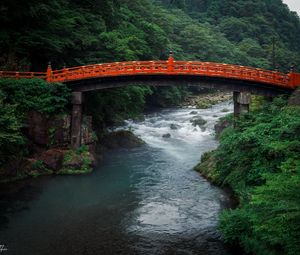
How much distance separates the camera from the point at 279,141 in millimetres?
18469

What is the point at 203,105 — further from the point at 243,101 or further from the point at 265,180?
the point at 265,180

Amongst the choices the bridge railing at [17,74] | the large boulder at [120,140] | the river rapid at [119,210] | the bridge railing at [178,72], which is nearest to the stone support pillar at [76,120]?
the bridge railing at [178,72]

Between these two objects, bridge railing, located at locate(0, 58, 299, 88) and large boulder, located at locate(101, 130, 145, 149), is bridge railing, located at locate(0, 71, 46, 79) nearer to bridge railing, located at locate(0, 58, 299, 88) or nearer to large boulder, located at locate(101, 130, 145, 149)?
bridge railing, located at locate(0, 58, 299, 88)

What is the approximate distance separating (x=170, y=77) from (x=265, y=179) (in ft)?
56.7

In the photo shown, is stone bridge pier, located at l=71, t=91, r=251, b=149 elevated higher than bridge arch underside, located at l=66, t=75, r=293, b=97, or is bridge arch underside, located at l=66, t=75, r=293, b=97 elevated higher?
bridge arch underside, located at l=66, t=75, r=293, b=97

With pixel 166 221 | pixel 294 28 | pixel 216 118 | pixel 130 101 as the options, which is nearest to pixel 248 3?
pixel 294 28

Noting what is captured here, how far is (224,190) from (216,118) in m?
27.2

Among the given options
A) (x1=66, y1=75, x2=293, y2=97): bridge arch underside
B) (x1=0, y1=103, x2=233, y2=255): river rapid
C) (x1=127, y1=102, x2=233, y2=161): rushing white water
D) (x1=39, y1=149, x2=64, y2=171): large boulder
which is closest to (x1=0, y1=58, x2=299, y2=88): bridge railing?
(x1=66, y1=75, x2=293, y2=97): bridge arch underside

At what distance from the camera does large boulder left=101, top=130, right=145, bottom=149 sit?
136ft

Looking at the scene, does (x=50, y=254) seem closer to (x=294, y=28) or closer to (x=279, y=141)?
(x=279, y=141)

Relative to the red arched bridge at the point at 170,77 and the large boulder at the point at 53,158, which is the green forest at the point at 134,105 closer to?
the red arched bridge at the point at 170,77

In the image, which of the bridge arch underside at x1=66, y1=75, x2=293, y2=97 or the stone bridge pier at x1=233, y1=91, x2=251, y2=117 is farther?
the stone bridge pier at x1=233, y1=91, x2=251, y2=117

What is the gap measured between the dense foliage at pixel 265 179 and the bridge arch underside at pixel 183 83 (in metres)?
6.22

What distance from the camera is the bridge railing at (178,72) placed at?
105ft
